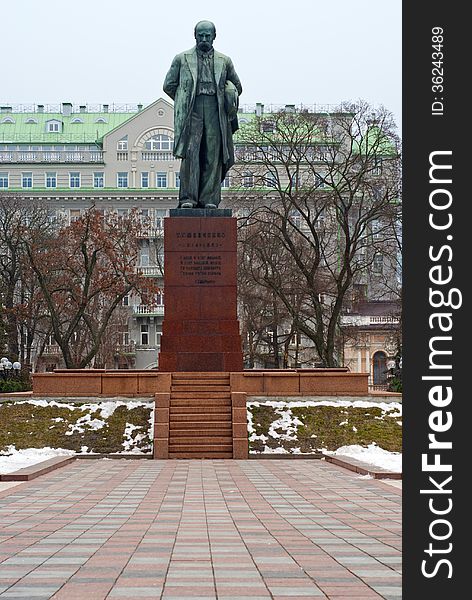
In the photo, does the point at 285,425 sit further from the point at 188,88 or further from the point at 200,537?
the point at 200,537

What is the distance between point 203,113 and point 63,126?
6086 centimetres

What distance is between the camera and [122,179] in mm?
77438

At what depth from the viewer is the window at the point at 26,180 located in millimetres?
77812

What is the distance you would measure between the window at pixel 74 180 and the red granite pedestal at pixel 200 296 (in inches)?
2249

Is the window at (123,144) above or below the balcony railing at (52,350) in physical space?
above

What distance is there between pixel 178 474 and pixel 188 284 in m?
7.52

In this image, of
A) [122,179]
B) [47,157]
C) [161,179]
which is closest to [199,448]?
[161,179]

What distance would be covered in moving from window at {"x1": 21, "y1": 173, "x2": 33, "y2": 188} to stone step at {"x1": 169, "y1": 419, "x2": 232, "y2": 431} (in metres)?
62.4

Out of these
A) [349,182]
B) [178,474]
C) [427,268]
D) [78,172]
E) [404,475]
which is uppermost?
[78,172]

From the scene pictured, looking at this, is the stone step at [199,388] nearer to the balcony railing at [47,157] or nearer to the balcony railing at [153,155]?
the balcony railing at [153,155]

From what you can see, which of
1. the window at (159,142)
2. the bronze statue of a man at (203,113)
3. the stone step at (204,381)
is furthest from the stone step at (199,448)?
the window at (159,142)

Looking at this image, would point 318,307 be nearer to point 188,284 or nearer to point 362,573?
point 188,284

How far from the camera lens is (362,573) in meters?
7.00

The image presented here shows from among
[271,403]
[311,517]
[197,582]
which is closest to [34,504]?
[311,517]
